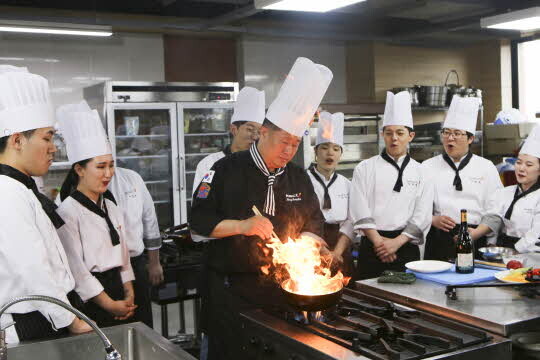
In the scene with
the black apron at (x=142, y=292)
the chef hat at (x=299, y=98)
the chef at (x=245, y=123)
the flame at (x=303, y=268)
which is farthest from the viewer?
the chef at (x=245, y=123)

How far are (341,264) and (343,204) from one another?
→ 48 cm

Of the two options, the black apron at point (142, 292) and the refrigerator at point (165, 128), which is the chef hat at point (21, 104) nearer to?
the black apron at point (142, 292)

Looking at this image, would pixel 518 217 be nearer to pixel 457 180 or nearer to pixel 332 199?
pixel 457 180

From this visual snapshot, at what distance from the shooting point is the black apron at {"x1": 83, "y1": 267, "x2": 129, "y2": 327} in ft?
8.43

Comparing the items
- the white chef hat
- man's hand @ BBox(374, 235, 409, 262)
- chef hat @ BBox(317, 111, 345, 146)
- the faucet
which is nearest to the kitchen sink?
the faucet

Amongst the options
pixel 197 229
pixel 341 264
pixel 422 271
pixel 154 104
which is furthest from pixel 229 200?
pixel 154 104

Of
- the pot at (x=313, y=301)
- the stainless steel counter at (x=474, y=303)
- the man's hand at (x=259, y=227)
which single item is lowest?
the stainless steel counter at (x=474, y=303)

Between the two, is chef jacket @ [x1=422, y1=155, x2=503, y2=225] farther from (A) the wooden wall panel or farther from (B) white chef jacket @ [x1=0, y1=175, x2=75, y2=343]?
(A) the wooden wall panel

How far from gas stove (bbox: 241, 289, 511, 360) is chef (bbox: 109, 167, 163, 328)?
120 cm

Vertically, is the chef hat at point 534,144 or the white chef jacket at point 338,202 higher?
the chef hat at point 534,144

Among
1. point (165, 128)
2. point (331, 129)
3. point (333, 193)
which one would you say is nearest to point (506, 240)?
point (333, 193)

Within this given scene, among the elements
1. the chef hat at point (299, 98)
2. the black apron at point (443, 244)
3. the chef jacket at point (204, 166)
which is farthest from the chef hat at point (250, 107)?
the black apron at point (443, 244)

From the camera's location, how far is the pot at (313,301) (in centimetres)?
196

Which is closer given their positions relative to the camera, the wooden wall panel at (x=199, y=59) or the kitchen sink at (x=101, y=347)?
the kitchen sink at (x=101, y=347)
